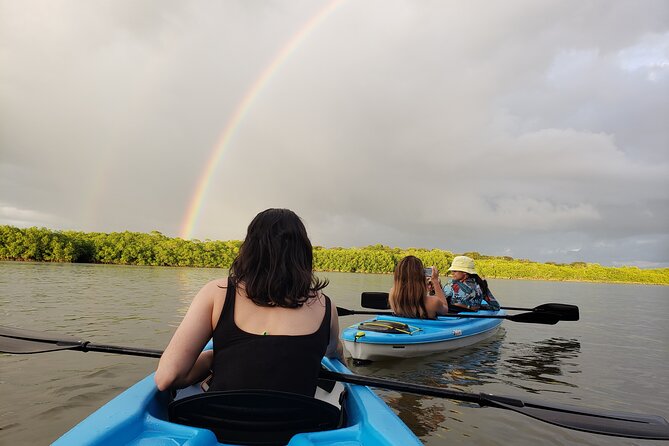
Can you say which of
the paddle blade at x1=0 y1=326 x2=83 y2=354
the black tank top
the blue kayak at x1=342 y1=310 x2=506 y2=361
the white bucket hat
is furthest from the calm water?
the black tank top

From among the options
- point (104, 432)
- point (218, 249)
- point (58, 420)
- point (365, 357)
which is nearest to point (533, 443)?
point (365, 357)

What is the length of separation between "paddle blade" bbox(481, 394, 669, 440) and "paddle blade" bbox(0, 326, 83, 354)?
4.04 metres

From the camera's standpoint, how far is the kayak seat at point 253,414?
2160 millimetres

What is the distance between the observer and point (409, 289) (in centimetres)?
807

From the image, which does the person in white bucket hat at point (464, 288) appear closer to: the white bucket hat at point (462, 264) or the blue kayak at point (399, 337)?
the white bucket hat at point (462, 264)

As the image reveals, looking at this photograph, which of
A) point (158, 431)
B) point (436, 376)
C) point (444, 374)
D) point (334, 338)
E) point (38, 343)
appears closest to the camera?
point (158, 431)

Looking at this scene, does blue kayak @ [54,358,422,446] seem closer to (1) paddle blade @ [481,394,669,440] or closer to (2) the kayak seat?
(2) the kayak seat

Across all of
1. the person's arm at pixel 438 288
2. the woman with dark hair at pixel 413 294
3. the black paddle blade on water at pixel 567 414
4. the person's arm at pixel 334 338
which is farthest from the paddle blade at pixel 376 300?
the black paddle blade on water at pixel 567 414

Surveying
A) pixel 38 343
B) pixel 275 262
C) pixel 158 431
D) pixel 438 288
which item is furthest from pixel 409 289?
pixel 158 431

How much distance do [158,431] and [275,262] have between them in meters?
1.12

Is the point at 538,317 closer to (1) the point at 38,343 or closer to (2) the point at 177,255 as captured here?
(1) the point at 38,343

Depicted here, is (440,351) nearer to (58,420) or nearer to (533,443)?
(533,443)

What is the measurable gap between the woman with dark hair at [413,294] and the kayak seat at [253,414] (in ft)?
18.7

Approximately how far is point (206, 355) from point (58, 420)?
3.12 metres
